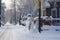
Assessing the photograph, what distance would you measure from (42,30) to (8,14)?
3837 inches

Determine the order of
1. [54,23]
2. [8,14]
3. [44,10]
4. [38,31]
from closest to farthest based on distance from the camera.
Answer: [38,31] < [54,23] < [44,10] < [8,14]

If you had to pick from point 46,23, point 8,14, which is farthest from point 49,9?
point 8,14

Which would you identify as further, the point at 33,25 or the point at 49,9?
the point at 49,9

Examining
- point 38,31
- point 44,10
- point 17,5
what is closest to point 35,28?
point 38,31

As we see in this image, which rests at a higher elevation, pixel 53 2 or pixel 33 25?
pixel 53 2

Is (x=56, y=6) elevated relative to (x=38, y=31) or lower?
elevated

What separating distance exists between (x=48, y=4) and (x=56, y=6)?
1306 millimetres

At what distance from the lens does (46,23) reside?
31797 mm

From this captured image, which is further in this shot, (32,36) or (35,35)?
(35,35)

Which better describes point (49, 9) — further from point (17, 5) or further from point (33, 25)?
point (17, 5)

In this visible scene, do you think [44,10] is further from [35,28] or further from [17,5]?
[17,5]

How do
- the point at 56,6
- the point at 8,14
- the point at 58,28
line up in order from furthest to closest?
the point at 8,14 < the point at 56,6 < the point at 58,28

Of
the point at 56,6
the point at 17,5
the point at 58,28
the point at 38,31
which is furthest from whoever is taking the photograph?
the point at 17,5

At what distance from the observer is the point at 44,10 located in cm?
4175
